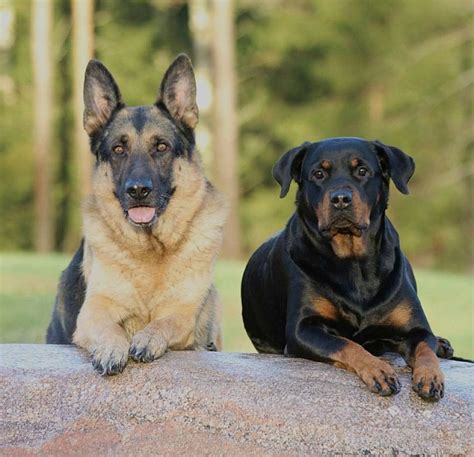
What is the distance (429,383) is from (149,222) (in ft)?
6.34

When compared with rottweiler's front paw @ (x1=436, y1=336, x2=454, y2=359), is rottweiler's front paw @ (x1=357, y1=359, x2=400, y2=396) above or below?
above

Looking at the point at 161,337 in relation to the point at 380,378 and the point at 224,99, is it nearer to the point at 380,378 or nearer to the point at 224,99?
the point at 380,378

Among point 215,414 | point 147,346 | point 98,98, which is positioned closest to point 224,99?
point 98,98

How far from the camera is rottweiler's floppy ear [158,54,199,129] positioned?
6.25 m

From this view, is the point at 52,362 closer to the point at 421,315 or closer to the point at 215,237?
the point at 215,237

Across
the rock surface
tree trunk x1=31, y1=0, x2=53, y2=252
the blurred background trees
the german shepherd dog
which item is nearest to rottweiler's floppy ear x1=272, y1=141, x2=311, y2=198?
the german shepherd dog

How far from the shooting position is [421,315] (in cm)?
557

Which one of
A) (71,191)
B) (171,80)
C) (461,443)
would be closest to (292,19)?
(71,191)

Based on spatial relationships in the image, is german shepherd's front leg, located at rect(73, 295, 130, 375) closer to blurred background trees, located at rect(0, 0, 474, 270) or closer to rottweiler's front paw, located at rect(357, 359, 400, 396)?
rottweiler's front paw, located at rect(357, 359, 400, 396)

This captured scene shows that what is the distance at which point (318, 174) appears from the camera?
18.4ft

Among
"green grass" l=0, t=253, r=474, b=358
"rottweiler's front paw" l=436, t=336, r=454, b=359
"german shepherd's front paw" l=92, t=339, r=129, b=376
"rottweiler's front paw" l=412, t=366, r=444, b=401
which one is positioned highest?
"german shepherd's front paw" l=92, t=339, r=129, b=376

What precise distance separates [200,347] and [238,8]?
82.5 feet

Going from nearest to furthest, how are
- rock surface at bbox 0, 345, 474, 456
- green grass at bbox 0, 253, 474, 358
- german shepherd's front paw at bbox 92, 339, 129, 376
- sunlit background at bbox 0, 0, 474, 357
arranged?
rock surface at bbox 0, 345, 474, 456
german shepherd's front paw at bbox 92, 339, 129, 376
green grass at bbox 0, 253, 474, 358
sunlit background at bbox 0, 0, 474, 357

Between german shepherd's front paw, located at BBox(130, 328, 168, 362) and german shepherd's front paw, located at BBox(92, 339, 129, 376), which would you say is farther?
german shepherd's front paw, located at BBox(130, 328, 168, 362)
